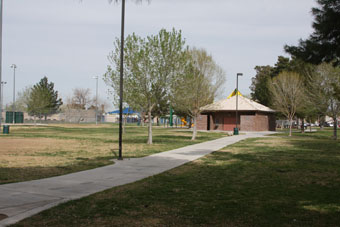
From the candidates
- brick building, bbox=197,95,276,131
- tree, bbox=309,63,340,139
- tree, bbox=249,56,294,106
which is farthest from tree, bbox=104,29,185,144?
tree, bbox=249,56,294,106

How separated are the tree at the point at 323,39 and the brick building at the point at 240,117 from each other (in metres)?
38.7

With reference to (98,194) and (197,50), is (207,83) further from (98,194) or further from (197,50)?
(98,194)

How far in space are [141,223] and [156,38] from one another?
17.8m

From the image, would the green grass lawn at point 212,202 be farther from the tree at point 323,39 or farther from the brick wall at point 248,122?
the brick wall at point 248,122

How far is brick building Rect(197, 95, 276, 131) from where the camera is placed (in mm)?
49375

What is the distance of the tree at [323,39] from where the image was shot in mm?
8008

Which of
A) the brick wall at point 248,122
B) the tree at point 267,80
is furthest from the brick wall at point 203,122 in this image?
the tree at point 267,80

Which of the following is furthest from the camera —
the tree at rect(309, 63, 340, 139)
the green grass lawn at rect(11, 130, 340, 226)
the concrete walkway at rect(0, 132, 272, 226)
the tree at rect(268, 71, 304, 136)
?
the tree at rect(268, 71, 304, 136)

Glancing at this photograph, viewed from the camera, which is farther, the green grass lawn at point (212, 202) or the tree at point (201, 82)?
the tree at point (201, 82)

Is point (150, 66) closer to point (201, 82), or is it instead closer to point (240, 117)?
point (201, 82)

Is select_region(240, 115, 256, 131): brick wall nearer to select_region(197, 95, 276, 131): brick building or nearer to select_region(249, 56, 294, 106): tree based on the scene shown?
select_region(197, 95, 276, 131): brick building

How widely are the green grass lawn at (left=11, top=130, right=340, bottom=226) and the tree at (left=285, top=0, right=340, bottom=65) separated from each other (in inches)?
129

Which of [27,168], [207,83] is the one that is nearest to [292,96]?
[207,83]

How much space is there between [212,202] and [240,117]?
4417cm
